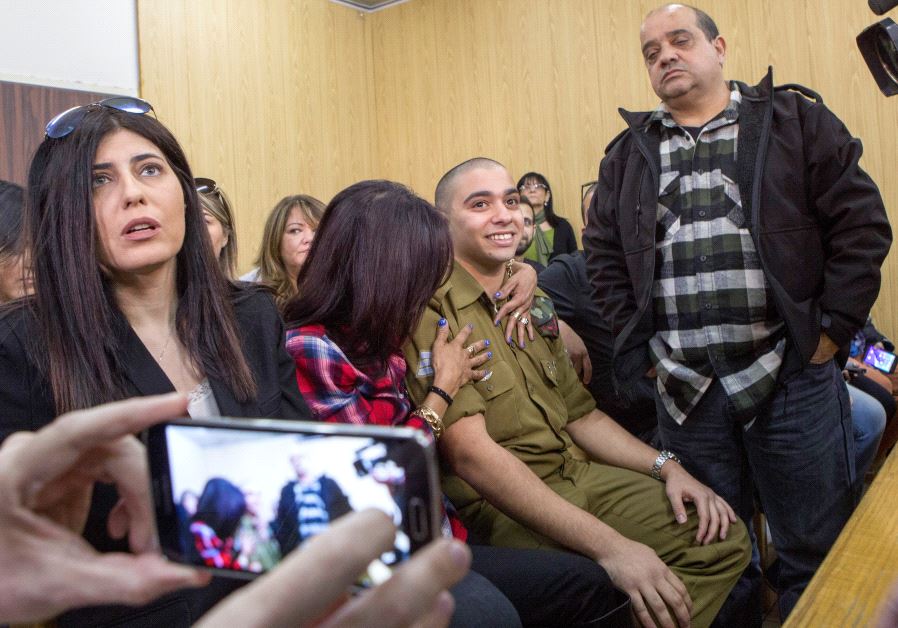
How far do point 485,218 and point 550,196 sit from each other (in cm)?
350

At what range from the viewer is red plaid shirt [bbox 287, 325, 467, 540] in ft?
5.29

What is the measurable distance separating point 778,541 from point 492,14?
4.85 metres

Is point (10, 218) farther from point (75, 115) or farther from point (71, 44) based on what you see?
point (71, 44)

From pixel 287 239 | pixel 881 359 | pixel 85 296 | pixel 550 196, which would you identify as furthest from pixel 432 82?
pixel 85 296

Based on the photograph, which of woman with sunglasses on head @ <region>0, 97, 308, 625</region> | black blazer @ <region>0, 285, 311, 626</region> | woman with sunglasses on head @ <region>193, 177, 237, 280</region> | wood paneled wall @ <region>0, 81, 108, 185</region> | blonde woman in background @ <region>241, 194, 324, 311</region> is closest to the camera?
black blazer @ <region>0, 285, 311, 626</region>

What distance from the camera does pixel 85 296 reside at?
128 centimetres

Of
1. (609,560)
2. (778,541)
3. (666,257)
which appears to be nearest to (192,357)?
(609,560)

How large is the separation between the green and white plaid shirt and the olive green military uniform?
0.33 metres

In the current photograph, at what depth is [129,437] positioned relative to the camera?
Result: 0.59 m

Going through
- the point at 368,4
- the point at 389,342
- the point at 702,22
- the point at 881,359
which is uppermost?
the point at 368,4

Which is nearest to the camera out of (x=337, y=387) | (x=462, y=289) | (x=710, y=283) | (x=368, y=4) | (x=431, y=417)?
(x=337, y=387)

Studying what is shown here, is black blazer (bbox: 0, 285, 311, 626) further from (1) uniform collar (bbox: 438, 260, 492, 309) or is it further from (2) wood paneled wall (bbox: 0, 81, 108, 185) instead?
(2) wood paneled wall (bbox: 0, 81, 108, 185)

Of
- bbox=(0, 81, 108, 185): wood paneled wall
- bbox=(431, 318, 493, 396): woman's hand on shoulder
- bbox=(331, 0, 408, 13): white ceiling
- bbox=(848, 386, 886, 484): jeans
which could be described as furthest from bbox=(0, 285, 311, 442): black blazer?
bbox=(331, 0, 408, 13): white ceiling

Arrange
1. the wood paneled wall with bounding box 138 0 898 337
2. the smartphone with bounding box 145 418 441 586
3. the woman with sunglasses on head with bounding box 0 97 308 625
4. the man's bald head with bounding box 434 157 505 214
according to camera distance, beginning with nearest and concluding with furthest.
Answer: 1. the smartphone with bounding box 145 418 441 586
2. the woman with sunglasses on head with bounding box 0 97 308 625
3. the man's bald head with bounding box 434 157 505 214
4. the wood paneled wall with bounding box 138 0 898 337
